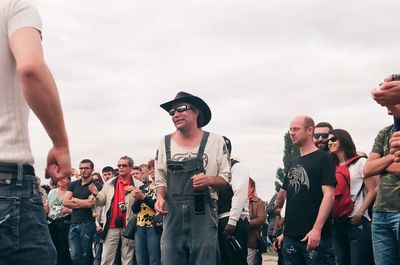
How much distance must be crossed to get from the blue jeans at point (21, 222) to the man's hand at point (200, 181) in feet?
11.5

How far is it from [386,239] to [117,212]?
6.31 metres

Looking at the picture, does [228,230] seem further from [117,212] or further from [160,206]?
[117,212]

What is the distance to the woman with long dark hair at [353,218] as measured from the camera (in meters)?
7.01

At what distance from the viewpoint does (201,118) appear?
23.0ft

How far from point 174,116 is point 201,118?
35 cm

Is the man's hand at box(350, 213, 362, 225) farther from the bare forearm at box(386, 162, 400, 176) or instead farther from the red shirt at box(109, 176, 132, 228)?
the red shirt at box(109, 176, 132, 228)

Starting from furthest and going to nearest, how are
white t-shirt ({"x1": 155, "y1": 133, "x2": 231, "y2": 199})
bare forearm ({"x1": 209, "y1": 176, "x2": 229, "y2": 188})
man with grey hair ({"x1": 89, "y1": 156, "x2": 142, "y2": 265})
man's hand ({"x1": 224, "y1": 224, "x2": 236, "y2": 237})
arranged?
1. man with grey hair ({"x1": 89, "y1": 156, "x2": 142, "y2": 265})
2. man's hand ({"x1": 224, "y1": 224, "x2": 236, "y2": 237})
3. white t-shirt ({"x1": 155, "y1": 133, "x2": 231, "y2": 199})
4. bare forearm ({"x1": 209, "y1": 176, "x2": 229, "y2": 188})

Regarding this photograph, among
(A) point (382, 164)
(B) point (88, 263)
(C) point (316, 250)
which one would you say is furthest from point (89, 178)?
(A) point (382, 164)

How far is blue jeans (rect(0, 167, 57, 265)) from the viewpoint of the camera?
2.69 metres

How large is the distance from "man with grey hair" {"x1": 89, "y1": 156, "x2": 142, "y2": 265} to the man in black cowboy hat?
4.77 m

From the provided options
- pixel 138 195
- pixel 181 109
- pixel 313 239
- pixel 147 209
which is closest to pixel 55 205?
pixel 147 209

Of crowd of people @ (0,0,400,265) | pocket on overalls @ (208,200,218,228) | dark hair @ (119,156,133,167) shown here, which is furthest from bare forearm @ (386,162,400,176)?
dark hair @ (119,156,133,167)

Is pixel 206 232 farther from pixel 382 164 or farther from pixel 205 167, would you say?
pixel 382 164

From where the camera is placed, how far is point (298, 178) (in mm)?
6820
